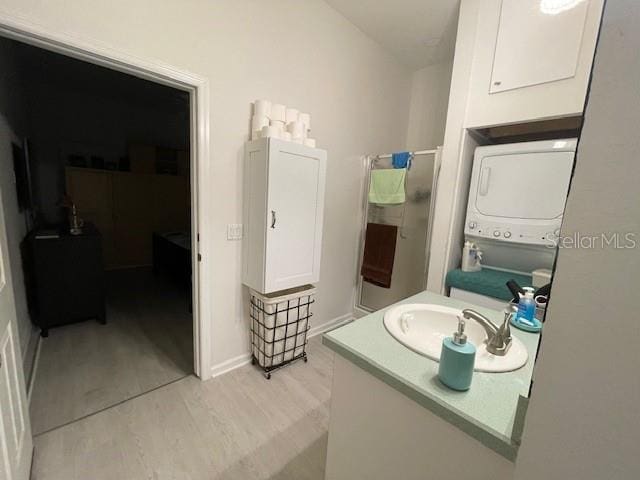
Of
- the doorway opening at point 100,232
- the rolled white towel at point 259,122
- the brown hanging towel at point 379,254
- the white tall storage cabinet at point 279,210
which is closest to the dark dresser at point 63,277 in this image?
the doorway opening at point 100,232

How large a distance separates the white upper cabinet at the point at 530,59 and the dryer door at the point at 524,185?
26 centimetres

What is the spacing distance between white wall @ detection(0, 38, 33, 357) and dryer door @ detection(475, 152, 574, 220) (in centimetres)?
321

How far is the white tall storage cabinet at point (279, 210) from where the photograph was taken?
1.76 metres

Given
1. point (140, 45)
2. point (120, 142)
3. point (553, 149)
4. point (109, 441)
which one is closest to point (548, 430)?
point (553, 149)

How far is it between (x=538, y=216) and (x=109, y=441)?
2766 millimetres

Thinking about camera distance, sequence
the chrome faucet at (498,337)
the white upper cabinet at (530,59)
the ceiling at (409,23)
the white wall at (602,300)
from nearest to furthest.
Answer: the white wall at (602,300)
the chrome faucet at (498,337)
the white upper cabinet at (530,59)
the ceiling at (409,23)

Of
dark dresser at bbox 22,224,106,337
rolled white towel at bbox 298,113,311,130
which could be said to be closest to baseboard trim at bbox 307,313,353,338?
rolled white towel at bbox 298,113,311,130

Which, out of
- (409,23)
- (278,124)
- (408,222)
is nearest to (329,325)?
(408,222)

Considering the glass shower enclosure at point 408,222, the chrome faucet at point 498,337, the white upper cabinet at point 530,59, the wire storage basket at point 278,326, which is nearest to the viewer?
the chrome faucet at point 498,337

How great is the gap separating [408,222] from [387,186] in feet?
1.47

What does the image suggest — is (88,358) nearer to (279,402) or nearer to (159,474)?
(159,474)

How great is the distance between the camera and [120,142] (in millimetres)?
4625

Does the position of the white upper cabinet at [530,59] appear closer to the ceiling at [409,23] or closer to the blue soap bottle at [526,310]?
the ceiling at [409,23]

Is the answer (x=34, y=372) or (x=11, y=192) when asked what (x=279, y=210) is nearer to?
(x=34, y=372)
